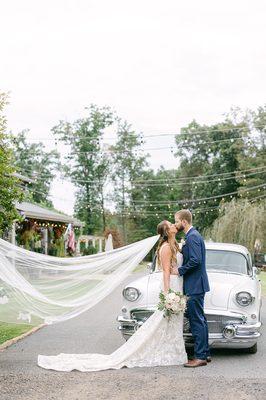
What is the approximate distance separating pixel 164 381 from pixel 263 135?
61.1m

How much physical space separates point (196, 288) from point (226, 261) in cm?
258

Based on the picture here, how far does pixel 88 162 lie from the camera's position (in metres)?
67.9

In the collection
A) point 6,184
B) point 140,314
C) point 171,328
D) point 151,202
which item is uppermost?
point 151,202

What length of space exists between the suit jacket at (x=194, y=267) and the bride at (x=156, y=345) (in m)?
0.16

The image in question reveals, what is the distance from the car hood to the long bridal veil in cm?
125

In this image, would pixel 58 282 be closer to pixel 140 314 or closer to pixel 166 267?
pixel 140 314

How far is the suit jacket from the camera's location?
27.5ft

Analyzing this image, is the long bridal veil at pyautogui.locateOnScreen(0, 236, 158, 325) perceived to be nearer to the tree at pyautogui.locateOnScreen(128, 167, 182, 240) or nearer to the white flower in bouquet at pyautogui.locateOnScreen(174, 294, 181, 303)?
the white flower in bouquet at pyautogui.locateOnScreen(174, 294, 181, 303)

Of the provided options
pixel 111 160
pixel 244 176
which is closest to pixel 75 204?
pixel 111 160

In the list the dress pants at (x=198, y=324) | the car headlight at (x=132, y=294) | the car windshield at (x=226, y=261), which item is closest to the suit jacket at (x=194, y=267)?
the dress pants at (x=198, y=324)

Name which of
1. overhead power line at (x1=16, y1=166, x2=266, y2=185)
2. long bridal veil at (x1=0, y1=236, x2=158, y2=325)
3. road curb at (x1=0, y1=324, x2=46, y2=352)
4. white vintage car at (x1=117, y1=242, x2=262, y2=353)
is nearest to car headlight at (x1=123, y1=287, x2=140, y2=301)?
white vintage car at (x1=117, y1=242, x2=262, y2=353)

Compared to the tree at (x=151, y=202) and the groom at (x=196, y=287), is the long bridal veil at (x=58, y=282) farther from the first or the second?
the tree at (x=151, y=202)

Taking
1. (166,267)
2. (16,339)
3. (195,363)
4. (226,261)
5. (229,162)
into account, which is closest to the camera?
(195,363)

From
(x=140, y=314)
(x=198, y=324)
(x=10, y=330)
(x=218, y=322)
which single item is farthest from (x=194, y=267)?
(x=10, y=330)
